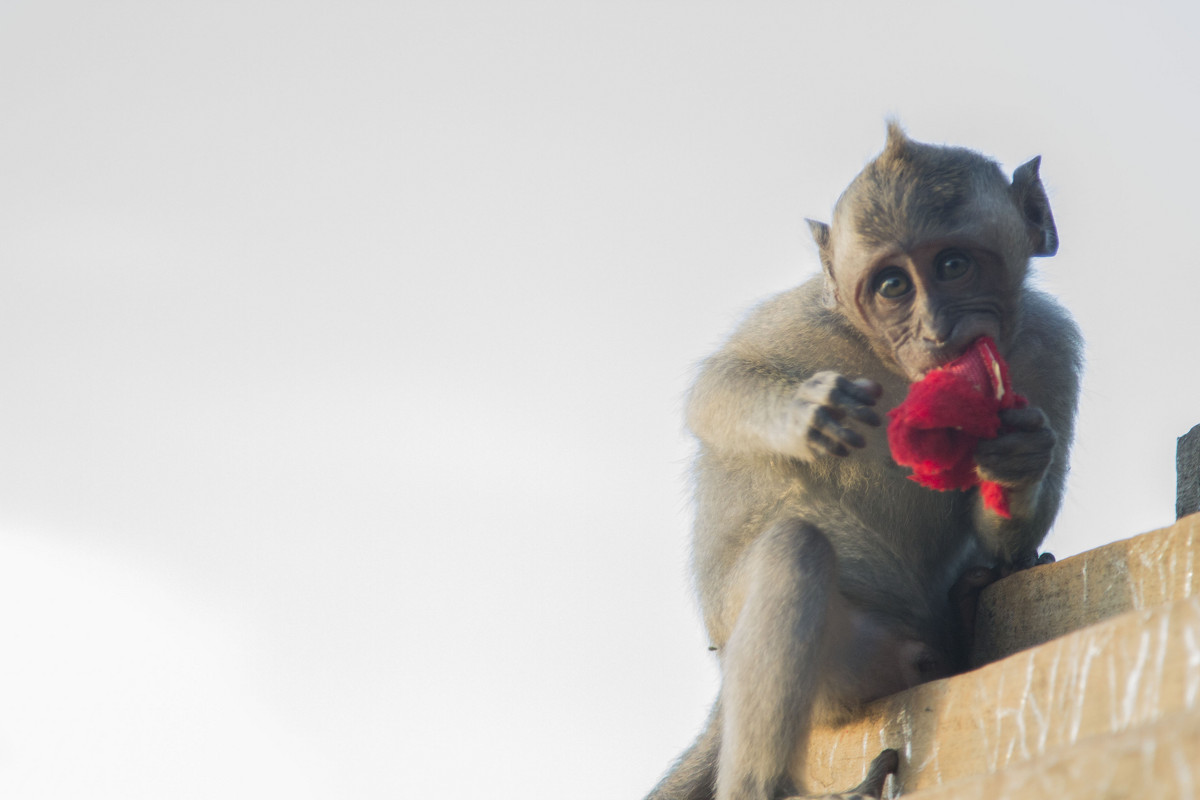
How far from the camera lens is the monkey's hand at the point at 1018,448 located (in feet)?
14.1

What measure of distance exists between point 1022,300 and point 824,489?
120 centimetres

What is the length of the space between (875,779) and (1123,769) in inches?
94.8

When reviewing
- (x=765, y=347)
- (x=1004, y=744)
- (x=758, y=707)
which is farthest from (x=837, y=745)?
(x=765, y=347)

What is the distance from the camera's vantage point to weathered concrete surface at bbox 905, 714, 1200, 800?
4.78 feet

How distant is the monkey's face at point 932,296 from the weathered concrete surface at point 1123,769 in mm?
2860

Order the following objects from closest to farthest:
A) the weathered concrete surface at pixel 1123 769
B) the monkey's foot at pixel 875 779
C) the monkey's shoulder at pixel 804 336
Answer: the weathered concrete surface at pixel 1123 769 → the monkey's foot at pixel 875 779 → the monkey's shoulder at pixel 804 336

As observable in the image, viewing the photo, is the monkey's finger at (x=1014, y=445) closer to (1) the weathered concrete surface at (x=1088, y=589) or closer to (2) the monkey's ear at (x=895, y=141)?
(1) the weathered concrete surface at (x=1088, y=589)

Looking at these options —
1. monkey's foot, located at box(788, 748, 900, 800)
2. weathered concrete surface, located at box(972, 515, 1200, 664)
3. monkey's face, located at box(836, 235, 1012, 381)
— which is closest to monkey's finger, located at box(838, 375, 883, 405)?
monkey's face, located at box(836, 235, 1012, 381)

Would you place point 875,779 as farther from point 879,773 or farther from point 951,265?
point 951,265

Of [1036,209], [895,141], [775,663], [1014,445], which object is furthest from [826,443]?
[1036,209]

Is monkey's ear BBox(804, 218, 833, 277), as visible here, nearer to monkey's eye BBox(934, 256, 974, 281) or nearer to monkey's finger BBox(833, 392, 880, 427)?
monkey's eye BBox(934, 256, 974, 281)

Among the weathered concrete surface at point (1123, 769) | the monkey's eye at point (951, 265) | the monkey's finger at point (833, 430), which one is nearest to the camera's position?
the weathered concrete surface at point (1123, 769)

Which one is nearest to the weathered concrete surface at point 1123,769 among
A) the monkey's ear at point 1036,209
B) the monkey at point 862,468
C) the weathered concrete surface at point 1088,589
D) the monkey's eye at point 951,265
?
the weathered concrete surface at point 1088,589

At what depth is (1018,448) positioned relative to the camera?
170 inches
